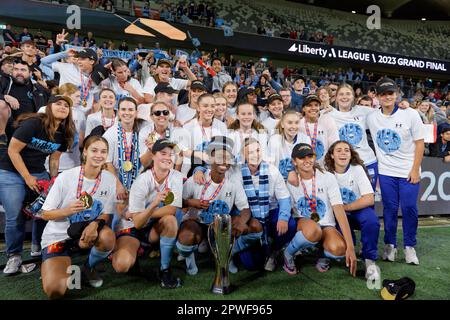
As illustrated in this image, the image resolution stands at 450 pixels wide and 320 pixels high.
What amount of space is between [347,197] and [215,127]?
1.70 m

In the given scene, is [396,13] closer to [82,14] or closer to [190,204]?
[82,14]

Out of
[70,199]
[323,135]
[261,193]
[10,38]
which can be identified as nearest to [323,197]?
[261,193]

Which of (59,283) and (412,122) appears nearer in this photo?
(59,283)

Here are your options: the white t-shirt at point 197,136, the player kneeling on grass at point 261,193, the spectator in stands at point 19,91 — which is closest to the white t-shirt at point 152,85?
the white t-shirt at point 197,136

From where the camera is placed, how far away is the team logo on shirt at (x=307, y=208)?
360cm

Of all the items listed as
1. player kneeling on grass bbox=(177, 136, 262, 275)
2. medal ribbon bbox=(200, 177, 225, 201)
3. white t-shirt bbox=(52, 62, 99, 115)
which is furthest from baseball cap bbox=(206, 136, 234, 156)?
white t-shirt bbox=(52, 62, 99, 115)

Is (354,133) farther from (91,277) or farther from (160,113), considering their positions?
(91,277)

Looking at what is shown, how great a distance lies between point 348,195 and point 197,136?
1816 millimetres

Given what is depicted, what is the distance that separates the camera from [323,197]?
11.8ft

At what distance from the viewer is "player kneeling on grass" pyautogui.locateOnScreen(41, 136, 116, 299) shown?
2896 millimetres

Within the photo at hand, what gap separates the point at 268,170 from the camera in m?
3.62

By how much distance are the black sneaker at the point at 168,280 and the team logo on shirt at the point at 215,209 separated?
0.64m
